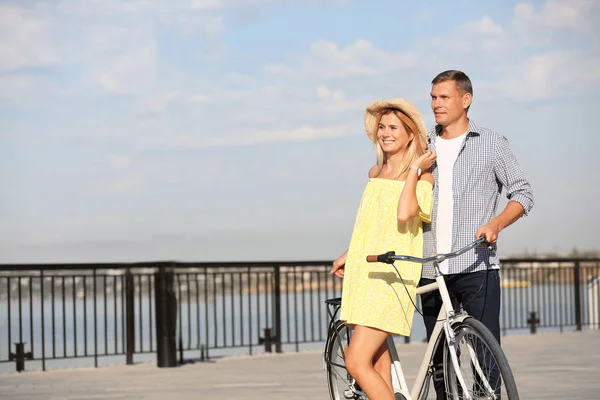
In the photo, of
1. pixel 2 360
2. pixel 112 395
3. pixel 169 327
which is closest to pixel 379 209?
pixel 112 395

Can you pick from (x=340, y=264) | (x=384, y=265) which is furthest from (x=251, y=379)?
(x=384, y=265)

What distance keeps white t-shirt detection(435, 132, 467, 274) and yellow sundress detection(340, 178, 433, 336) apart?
0.72 ft

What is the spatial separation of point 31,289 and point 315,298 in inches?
166

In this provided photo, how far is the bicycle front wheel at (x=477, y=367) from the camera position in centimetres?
396

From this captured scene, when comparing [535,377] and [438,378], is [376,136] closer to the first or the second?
[438,378]

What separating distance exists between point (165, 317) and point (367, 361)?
6368 mm

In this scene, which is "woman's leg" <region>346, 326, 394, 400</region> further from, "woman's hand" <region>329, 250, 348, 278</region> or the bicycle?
"woman's hand" <region>329, 250, 348, 278</region>

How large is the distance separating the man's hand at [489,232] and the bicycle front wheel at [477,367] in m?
0.34

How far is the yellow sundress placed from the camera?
14.4 ft

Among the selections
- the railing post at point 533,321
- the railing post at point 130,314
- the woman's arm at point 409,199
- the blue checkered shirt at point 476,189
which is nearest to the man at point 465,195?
the blue checkered shirt at point 476,189

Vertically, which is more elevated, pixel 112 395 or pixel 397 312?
pixel 397 312

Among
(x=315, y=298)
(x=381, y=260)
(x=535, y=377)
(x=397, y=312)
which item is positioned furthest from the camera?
(x=315, y=298)

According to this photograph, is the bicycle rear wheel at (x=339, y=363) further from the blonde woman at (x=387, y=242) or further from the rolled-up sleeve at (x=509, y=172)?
the rolled-up sleeve at (x=509, y=172)

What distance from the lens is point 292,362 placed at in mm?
10680
